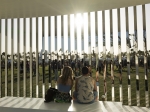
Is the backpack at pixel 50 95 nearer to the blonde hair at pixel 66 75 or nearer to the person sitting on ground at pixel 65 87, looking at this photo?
the person sitting on ground at pixel 65 87

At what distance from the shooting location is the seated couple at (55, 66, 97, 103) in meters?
3.78

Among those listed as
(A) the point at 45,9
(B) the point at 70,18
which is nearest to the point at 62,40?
(B) the point at 70,18

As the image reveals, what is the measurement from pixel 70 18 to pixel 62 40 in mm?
862

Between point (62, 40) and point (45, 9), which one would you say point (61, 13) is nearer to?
point (45, 9)

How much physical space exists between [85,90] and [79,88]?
0.46 ft

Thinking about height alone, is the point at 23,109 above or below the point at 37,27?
below

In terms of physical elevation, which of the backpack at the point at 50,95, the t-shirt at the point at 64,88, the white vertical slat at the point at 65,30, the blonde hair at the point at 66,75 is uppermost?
the white vertical slat at the point at 65,30

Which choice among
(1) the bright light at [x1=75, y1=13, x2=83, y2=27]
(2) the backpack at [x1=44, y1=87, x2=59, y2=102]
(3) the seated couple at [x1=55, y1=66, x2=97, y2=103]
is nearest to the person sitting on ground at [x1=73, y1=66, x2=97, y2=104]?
(3) the seated couple at [x1=55, y1=66, x2=97, y2=103]

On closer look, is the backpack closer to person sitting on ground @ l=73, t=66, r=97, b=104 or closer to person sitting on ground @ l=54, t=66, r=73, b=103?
person sitting on ground @ l=54, t=66, r=73, b=103

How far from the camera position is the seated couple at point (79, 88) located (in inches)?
149

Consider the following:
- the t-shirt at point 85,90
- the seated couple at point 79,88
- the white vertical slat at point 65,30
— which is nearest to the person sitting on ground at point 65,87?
the seated couple at point 79,88

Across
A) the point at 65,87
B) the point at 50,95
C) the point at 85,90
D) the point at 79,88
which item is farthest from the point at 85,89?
the point at 50,95

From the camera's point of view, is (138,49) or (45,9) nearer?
(45,9)

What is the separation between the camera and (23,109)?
350 centimetres
